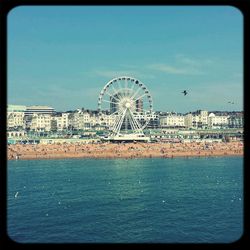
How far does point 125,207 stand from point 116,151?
19084 millimetres

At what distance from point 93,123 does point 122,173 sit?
111ft

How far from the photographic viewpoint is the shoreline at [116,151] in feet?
102

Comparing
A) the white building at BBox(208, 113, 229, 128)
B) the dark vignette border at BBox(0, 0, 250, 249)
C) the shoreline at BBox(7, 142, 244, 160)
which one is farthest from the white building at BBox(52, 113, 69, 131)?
the dark vignette border at BBox(0, 0, 250, 249)

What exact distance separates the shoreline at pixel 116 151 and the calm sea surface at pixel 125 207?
10747 millimetres

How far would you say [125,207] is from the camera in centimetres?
1202

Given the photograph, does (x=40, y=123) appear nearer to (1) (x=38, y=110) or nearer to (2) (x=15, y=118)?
(2) (x=15, y=118)

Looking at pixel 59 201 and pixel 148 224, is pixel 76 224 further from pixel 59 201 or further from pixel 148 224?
pixel 59 201

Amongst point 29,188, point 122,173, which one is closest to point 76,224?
point 29,188

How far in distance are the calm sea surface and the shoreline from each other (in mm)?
10747

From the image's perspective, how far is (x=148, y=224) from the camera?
32.1 ft

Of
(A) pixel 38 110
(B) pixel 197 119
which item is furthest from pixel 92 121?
(B) pixel 197 119

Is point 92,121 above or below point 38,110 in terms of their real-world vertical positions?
below
